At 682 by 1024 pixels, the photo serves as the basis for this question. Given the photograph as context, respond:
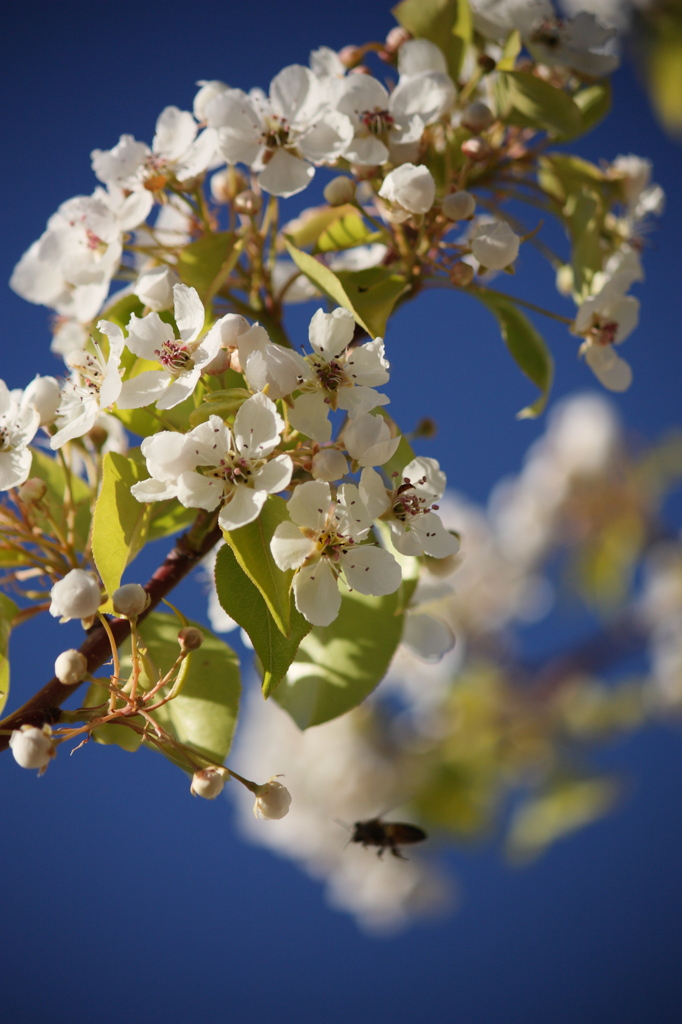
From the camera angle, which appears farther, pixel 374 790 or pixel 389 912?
pixel 389 912

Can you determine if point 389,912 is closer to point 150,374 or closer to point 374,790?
point 374,790

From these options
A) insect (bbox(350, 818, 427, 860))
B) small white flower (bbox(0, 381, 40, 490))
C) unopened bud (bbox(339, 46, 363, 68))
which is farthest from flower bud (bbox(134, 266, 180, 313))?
insect (bbox(350, 818, 427, 860))

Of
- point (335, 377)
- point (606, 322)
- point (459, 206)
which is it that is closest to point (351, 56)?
point (459, 206)

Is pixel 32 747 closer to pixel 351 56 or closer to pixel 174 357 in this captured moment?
pixel 174 357

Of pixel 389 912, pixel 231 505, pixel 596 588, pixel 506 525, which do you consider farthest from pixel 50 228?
pixel 506 525

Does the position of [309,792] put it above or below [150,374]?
above
